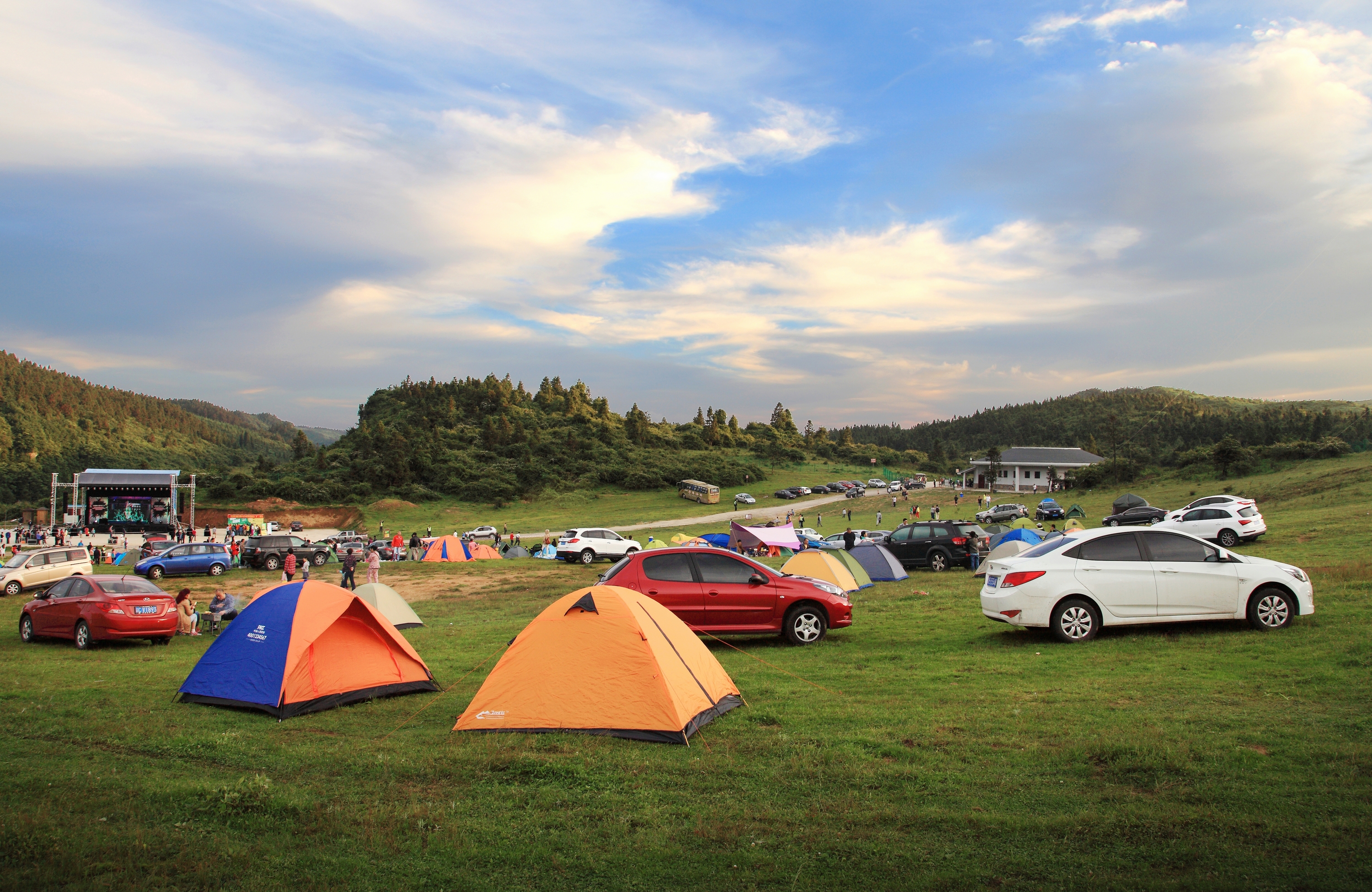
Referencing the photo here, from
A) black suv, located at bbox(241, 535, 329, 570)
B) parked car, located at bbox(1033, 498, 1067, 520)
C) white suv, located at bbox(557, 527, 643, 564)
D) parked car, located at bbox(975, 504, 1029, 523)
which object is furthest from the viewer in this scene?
parked car, located at bbox(975, 504, 1029, 523)

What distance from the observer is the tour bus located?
8075 cm

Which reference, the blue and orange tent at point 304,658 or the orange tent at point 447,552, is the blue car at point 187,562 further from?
the blue and orange tent at point 304,658

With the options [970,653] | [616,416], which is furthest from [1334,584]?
[616,416]

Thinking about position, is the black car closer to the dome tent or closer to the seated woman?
the dome tent

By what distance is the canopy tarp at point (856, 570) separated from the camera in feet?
63.8

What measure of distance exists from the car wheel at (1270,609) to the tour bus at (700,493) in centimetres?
6871

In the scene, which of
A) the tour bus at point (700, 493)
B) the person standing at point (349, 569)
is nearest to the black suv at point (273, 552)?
the person standing at point (349, 569)

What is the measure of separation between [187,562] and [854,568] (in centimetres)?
2536

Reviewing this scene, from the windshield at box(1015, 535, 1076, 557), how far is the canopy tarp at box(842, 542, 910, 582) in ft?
32.7

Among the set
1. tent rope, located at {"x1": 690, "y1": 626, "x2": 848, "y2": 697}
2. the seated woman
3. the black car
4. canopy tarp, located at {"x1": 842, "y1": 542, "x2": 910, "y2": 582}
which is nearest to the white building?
the black car

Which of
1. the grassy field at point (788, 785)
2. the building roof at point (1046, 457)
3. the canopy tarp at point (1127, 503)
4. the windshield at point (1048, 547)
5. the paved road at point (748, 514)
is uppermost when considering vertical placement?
the building roof at point (1046, 457)

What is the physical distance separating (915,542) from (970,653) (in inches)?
546

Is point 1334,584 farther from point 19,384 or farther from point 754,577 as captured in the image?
point 19,384

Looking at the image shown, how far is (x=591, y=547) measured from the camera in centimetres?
3259
